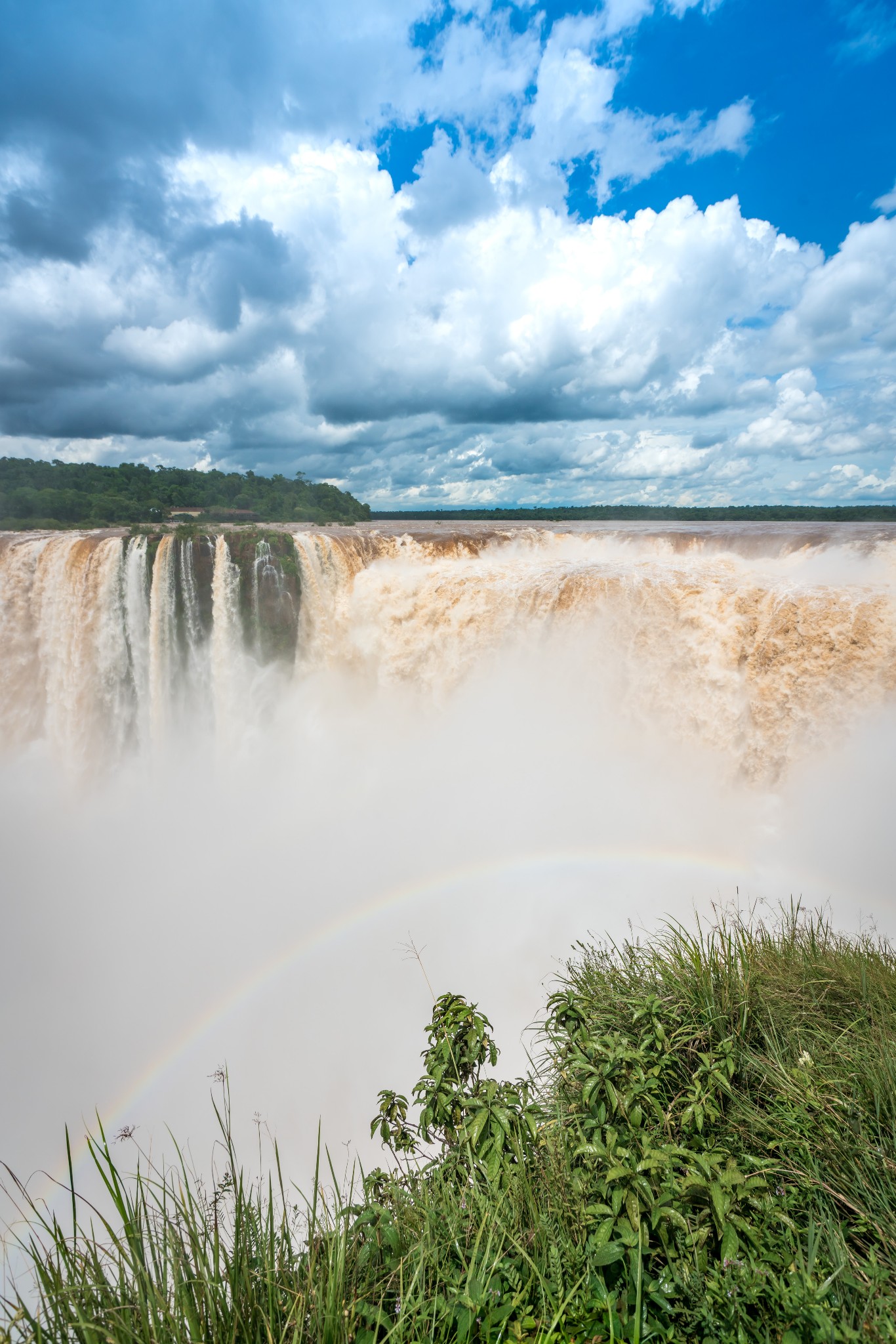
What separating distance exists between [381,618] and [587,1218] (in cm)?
1251

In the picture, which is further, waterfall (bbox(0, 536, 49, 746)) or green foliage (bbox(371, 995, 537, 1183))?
waterfall (bbox(0, 536, 49, 746))

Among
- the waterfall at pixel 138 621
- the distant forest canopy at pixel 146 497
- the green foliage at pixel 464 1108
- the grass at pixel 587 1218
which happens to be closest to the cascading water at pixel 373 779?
the waterfall at pixel 138 621

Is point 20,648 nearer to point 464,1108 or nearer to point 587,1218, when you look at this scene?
point 464,1108

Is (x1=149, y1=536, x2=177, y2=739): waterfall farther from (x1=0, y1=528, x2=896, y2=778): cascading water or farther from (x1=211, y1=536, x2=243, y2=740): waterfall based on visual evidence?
(x1=211, y1=536, x2=243, y2=740): waterfall

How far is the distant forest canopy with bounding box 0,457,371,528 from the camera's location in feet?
70.4

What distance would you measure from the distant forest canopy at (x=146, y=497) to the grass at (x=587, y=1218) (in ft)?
69.5

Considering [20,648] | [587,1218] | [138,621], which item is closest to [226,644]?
[138,621]

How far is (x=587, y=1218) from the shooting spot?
222 cm

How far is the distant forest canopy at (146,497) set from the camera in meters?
21.5

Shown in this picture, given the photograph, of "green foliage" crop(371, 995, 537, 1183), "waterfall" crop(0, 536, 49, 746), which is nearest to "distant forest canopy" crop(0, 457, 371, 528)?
"waterfall" crop(0, 536, 49, 746)

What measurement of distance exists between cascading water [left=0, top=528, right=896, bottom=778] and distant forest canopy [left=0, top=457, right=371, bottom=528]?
6646 millimetres

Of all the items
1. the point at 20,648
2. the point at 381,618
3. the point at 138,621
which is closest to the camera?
the point at 381,618

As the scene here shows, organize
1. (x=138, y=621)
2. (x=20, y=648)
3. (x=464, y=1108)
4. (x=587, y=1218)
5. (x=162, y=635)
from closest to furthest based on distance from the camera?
1. (x=587, y=1218)
2. (x=464, y=1108)
3. (x=138, y=621)
4. (x=162, y=635)
5. (x=20, y=648)

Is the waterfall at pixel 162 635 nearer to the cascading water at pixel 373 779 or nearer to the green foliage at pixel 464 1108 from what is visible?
the cascading water at pixel 373 779
